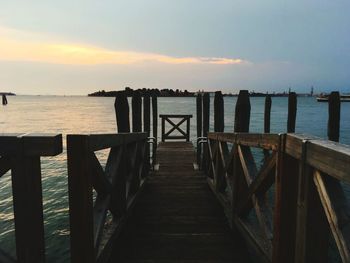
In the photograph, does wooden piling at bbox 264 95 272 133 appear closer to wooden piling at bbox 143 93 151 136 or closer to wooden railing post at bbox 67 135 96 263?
wooden piling at bbox 143 93 151 136

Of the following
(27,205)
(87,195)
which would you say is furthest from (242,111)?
(27,205)

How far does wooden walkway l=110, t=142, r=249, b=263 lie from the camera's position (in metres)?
4.12

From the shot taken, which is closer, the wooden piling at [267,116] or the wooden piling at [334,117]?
the wooden piling at [334,117]

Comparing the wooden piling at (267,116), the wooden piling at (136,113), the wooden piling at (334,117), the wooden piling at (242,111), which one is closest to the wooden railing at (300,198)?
the wooden piling at (242,111)

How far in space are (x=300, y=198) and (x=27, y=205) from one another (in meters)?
1.77

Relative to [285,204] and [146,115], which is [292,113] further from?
[285,204]

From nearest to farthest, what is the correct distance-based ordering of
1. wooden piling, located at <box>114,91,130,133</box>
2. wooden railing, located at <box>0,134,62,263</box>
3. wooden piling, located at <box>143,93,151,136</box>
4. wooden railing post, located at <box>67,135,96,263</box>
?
1. wooden railing, located at <box>0,134,62,263</box>
2. wooden railing post, located at <box>67,135,96,263</box>
3. wooden piling, located at <box>114,91,130,133</box>
4. wooden piling, located at <box>143,93,151,136</box>

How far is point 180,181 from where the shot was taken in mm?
8203

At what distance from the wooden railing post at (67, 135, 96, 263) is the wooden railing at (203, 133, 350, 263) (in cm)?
147

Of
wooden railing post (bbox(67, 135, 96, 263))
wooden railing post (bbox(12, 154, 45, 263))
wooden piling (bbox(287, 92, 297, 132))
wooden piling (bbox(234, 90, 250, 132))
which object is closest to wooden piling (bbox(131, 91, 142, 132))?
wooden piling (bbox(234, 90, 250, 132))

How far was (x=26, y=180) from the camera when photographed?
2.24 m

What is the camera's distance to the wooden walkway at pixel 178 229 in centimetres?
412

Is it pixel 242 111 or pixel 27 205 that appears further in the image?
pixel 242 111

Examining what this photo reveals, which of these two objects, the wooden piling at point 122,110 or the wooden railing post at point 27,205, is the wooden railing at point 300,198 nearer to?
the wooden railing post at point 27,205
